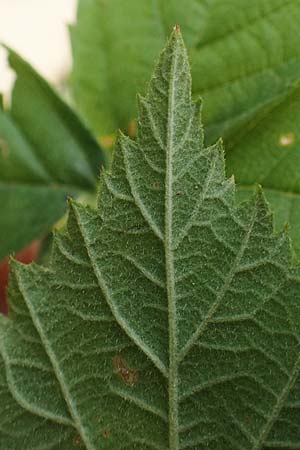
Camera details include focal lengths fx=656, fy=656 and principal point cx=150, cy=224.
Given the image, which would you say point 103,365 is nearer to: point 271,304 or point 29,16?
point 271,304

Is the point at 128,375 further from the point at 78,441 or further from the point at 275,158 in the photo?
the point at 275,158

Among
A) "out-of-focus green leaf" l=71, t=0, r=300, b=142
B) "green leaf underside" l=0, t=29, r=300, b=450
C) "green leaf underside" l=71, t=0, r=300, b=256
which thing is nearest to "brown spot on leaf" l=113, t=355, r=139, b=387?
"green leaf underside" l=0, t=29, r=300, b=450

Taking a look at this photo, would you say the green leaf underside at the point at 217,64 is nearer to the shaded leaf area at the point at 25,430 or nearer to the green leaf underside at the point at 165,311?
the green leaf underside at the point at 165,311

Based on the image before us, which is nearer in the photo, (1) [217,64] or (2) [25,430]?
(2) [25,430]

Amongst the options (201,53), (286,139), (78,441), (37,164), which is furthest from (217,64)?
(78,441)

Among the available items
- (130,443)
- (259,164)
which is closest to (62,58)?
(259,164)

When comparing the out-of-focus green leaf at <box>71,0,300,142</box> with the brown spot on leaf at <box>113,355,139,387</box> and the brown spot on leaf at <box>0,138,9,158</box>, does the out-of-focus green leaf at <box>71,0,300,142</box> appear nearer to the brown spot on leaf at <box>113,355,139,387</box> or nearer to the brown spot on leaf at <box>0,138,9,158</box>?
the brown spot on leaf at <box>0,138,9,158</box>

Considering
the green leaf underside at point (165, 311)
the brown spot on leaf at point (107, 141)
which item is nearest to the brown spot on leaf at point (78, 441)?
the green leaf underside at point (165, 311)
